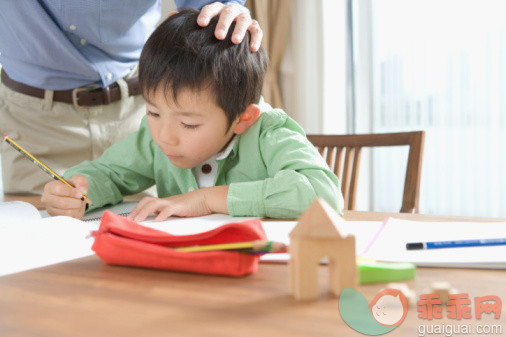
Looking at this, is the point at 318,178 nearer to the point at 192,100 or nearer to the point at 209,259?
the point at 192,100

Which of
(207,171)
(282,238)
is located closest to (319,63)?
(207,171)

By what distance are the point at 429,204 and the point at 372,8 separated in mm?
1235

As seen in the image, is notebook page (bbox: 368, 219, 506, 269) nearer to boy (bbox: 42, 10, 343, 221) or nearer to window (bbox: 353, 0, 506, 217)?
boy (bbox: 42, 10, 343, 221)

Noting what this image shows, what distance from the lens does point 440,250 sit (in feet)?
2.14

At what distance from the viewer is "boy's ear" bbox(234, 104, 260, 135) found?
1143mm

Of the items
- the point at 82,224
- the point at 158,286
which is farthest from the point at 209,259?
the point at 82,224

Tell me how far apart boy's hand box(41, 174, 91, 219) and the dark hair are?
25cm

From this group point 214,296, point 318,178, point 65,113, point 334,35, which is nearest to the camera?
point 214,296

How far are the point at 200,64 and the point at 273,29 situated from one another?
2.64 meters

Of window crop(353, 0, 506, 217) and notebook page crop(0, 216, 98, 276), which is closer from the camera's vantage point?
notebook page crop(0, 216, 98, 276)

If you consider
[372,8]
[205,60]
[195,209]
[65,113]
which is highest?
[372,8]

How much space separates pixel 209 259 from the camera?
22.4 inches

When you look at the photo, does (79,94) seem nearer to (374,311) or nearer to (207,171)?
(207,171)

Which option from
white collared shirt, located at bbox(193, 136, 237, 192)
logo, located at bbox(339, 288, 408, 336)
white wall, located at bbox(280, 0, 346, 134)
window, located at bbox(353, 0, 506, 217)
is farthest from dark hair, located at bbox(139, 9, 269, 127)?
white wall, located at bbox(280, 0, 346, 134)
